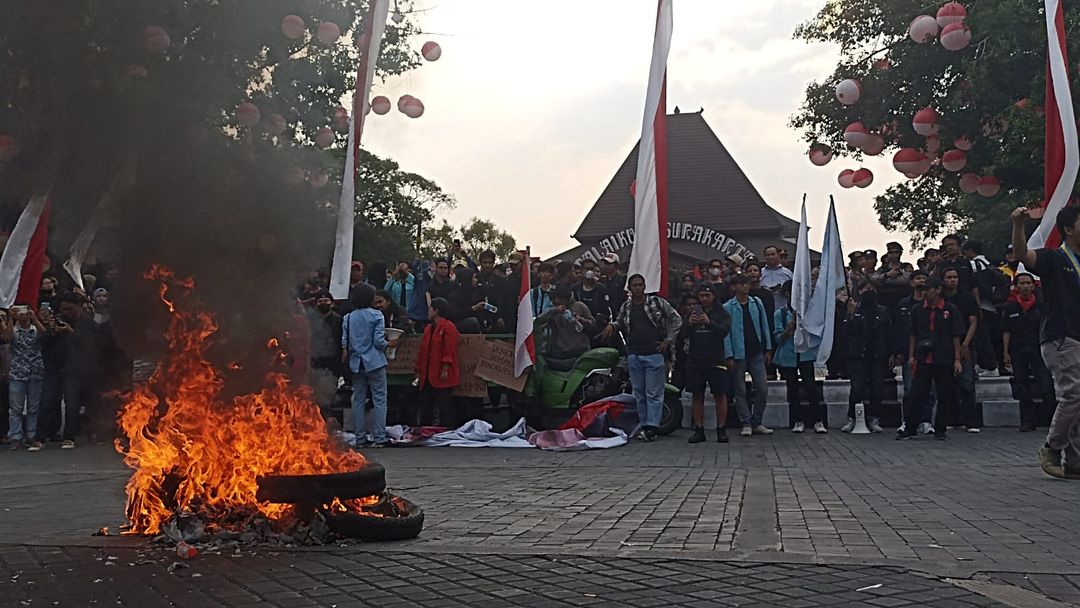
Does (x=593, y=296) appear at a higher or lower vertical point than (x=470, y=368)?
higher

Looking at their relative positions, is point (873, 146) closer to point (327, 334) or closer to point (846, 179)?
point (846, 179)

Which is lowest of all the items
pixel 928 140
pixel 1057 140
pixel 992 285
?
pixel 992 285

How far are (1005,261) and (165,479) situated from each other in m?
12.6

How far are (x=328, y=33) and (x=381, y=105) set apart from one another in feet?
7.98

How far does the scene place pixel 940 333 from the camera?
12.0m

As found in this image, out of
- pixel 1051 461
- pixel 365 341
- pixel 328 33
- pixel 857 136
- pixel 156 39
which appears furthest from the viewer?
pixel 857 136

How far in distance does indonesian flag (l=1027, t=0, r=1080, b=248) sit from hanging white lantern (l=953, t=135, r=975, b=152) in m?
6.28

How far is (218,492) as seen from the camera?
6168 mm

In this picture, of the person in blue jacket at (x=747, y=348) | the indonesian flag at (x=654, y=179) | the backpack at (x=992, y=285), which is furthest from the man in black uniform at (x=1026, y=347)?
the indonesian flag at (x=654, y=179)

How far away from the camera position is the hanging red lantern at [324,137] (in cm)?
827

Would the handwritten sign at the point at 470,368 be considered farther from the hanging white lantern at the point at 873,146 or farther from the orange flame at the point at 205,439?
the hanging white lantern at the point at 873,146

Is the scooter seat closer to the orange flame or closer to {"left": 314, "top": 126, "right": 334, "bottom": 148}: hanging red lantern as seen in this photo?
{"left": 314, "top": 126, "right": 334, "bottom": 148}: hanging red lantern

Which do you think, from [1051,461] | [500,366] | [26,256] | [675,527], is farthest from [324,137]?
[1051,461]

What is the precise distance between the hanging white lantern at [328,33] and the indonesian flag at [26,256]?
2.23m
